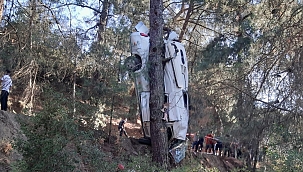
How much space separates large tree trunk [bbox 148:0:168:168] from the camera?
41.5ft

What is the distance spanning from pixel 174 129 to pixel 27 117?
7126mm

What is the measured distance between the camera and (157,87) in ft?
42.3

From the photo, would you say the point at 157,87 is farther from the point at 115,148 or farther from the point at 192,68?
the point at 192,68

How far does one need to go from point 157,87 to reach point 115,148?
3.53m

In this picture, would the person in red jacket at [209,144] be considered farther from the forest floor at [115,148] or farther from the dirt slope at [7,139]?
the dirt slope at [7,139]

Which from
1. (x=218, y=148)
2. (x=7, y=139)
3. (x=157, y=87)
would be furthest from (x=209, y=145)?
(x=7, y=139)

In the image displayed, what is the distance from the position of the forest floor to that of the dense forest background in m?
0.97

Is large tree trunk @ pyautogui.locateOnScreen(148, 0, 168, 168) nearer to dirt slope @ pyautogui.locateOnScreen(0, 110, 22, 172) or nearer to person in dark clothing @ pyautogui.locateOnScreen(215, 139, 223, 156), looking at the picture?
dirt slope @ pyautogui.locateOnScreen(0, 110, 22, 172)

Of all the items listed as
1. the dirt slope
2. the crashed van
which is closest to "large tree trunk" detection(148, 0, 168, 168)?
the crashed van

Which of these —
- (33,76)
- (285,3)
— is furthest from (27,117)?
(285,3)

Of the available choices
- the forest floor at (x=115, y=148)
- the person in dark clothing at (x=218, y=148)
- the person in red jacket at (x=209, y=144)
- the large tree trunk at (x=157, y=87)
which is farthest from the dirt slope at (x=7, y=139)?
the person in dark clothing at (x=218, y=148)

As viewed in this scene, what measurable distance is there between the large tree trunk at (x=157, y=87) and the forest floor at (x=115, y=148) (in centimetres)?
81

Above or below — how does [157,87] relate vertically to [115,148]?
above

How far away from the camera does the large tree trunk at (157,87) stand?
1266cm
